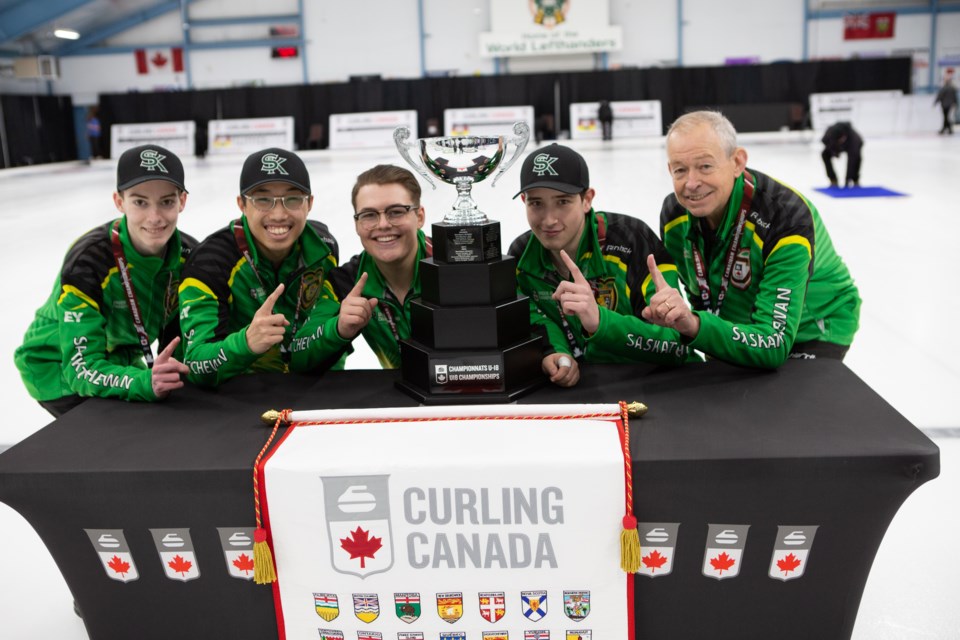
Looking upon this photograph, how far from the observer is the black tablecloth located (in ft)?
5.00

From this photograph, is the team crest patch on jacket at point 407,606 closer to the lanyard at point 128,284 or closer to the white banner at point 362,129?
the lanyard at point 128,284

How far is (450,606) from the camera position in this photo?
1620mm

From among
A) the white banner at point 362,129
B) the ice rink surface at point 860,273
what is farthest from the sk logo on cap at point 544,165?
the white banner at point 362,129

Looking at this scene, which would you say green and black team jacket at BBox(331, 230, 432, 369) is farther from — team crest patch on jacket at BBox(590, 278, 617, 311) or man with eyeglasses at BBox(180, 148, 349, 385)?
team crest patch on jacket at BBox(590, 278, 617, 311)

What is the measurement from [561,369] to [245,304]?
0.97 m

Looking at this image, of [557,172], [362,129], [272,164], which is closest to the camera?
[557,172]

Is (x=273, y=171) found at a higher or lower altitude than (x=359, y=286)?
higher

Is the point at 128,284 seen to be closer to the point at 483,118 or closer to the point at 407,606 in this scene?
the point at 407,606

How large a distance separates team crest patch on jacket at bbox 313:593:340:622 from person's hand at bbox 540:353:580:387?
701 millimetres

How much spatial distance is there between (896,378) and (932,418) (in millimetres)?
531

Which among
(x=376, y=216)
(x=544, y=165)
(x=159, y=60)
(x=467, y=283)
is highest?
(x=159, y=60)

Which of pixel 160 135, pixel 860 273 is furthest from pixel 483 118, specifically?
pixel 860 273

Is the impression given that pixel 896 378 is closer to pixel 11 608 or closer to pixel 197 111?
pixel 11 608

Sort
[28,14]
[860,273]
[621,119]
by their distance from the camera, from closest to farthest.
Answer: [860,273]
[28,14]
[621,119]
